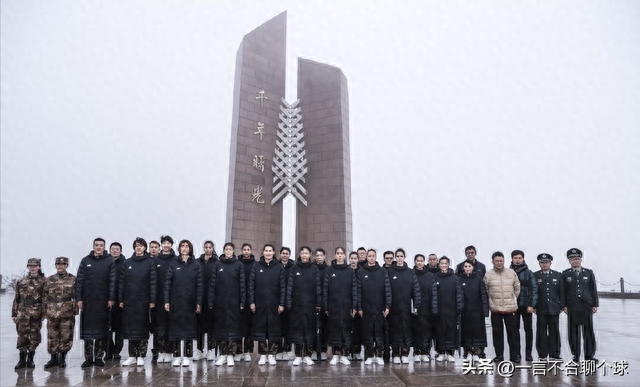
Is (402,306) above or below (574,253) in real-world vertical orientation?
below

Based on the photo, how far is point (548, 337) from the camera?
236 inches

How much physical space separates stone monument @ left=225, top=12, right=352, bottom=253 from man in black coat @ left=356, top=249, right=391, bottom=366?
176 inches

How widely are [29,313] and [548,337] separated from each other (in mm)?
6087

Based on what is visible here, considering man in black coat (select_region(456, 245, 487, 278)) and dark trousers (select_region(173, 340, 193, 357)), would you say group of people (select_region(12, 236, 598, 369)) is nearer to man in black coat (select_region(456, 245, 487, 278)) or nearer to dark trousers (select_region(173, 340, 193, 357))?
dark trousers (select_region(173, 340, 193, 357))

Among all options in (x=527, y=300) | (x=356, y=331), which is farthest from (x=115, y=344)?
(x=527, y=300)

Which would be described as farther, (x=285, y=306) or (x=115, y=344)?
(x=115, y=344)

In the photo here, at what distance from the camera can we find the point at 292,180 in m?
10.9

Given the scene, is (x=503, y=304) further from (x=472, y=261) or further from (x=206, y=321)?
(x=206, y=321)

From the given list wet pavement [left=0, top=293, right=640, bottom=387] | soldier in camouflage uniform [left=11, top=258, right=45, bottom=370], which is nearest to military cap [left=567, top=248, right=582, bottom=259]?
wet pavement [left=0, top=293, right=640, bottom=387]

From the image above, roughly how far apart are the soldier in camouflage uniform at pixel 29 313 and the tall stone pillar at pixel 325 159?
590 centimetres

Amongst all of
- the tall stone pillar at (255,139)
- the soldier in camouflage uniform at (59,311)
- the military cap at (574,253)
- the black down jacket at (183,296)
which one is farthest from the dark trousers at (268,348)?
the tall stone pillar at (255,139)

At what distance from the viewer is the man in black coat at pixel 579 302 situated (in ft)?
19.0

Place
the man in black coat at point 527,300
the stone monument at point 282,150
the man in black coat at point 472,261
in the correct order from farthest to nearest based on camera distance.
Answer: the stone monument at point 282,150, the man in black coat at point 472,261, the man in black coat at point 527,300

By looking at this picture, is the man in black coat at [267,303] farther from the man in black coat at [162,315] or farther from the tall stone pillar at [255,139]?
the tall stone pillar at [255,139]
